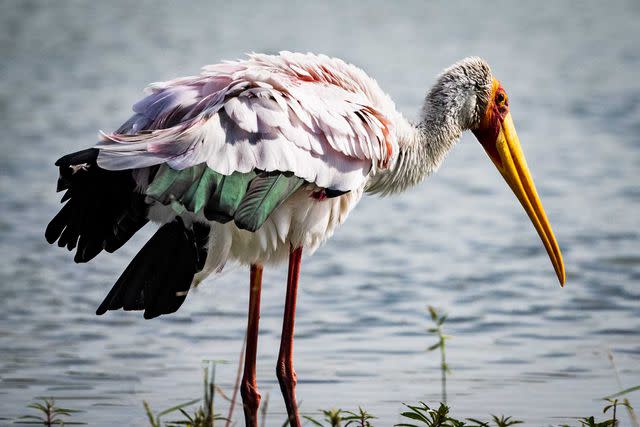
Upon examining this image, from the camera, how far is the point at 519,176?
289 inches

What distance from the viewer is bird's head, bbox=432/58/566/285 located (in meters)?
6.77

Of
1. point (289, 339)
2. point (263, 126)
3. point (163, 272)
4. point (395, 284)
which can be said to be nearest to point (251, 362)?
point (289, 339)

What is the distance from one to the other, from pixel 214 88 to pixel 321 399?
2001 millimetres

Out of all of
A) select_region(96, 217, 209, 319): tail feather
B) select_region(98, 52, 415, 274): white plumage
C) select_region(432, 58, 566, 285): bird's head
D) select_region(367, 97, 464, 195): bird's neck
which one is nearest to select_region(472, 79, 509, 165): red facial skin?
select_region(432, 58, 566, 285): bird's head

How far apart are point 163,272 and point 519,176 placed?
8.51 ft

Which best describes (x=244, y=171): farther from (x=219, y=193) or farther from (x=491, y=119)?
(x=491, y=119)

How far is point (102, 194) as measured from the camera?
565 centimetres

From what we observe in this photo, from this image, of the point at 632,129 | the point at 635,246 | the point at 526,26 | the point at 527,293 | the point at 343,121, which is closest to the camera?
the point at 343,121

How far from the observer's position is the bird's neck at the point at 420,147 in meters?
6.51

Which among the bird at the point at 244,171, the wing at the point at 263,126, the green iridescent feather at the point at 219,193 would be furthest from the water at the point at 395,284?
the green iridescent feather at the point at 219,193

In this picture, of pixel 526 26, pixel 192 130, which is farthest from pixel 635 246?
pixel 526 26

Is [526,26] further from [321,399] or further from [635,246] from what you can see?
[321,399]

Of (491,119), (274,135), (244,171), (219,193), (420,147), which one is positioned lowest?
(219,193)

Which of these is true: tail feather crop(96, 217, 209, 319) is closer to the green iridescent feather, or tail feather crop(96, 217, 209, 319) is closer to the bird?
the bird
